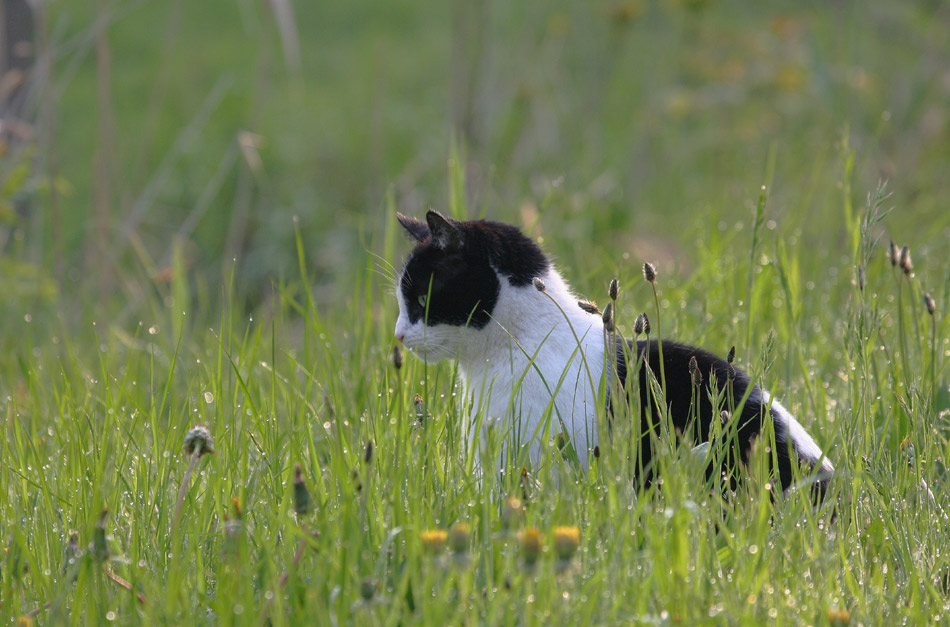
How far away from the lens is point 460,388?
2.38 m

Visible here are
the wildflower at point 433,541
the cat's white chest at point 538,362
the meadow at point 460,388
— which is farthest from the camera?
the cat's white chest at point 538,362

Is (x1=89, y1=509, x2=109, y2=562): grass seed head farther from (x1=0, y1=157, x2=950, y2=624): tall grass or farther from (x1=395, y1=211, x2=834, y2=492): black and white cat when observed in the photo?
(x1=395, y1=211, x2=834, y2=492): black and white cat

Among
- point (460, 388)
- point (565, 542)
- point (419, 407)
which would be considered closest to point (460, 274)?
point (460, 388)

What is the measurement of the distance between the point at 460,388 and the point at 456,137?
2527 mm

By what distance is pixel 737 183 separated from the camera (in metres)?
5.50

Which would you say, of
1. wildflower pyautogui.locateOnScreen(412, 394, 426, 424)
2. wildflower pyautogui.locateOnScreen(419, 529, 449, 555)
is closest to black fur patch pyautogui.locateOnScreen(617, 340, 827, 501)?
wildflower pyautogui.locateOnScreen(412, 394, 426, 424)

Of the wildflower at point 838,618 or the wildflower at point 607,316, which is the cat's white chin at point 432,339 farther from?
the wildflower at point 838,618

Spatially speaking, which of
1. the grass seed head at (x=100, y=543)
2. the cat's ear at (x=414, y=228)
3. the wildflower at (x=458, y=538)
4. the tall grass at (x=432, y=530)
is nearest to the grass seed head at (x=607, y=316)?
the tall grass at (x=432, y=530)

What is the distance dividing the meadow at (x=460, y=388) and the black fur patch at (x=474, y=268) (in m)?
0.15

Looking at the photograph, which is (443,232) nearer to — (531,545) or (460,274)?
(460,274)

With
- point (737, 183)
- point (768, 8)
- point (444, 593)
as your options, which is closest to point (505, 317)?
point (444, 593)

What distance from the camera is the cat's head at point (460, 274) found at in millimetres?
2297

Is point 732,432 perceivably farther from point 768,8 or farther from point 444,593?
point 768,8

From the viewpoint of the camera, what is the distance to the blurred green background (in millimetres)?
3570
